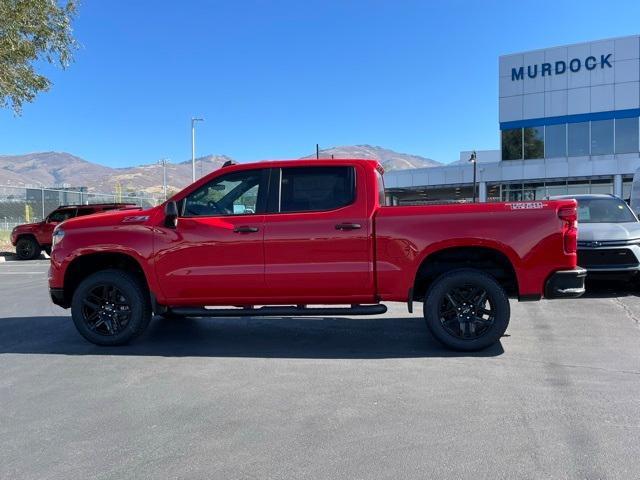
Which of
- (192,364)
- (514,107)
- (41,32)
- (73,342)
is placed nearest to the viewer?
(192,364)

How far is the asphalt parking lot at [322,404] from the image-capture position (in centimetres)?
346

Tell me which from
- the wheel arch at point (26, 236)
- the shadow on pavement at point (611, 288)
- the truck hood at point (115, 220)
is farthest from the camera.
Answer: the wheel arch at point (26, 236)

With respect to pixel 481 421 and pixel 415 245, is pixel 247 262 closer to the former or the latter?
pixel 415 245

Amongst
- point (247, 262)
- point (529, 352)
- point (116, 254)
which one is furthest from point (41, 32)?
point (529, 352)

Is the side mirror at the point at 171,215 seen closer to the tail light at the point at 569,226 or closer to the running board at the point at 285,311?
the running board at the point at 285,311

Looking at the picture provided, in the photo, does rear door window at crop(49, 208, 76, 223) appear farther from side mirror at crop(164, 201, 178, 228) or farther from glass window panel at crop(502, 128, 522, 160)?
glass window panel at crop(502, 128, 522, 160)

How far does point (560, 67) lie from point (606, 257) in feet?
102

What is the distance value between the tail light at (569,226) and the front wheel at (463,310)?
0.80m

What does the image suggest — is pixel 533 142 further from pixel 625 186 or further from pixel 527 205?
pixel 527 205

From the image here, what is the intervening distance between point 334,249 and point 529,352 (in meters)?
2.33

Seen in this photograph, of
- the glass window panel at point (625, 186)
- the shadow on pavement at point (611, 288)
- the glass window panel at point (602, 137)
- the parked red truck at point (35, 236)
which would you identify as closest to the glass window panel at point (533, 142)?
the glass window panel at point (602, 137)

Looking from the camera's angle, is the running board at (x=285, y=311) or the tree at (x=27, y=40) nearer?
the running board at (x=285, y=311)

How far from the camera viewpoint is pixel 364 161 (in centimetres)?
628

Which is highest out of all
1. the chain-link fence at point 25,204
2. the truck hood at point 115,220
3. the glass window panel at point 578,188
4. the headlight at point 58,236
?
the glass window panel at point 578,188
